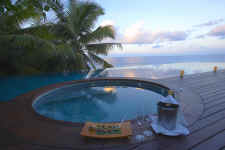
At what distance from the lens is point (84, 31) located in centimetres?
887

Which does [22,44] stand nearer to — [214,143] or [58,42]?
[58,42]

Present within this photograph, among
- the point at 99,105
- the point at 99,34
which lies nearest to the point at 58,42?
the point at 99,34

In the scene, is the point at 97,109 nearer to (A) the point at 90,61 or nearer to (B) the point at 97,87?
(B) the point at 97,87

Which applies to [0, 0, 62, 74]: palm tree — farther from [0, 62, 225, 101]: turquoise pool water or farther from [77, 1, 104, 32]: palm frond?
[77, 1, 104, 32]: palm frond

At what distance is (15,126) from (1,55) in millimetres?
6560

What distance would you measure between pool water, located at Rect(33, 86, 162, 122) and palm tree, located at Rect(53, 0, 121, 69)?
3.36m

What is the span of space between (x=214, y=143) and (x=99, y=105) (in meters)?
2.80

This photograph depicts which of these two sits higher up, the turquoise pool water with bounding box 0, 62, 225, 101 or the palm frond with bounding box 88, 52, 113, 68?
the palm frond with bounding box 88, 52, 113, 68

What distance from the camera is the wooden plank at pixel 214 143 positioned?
1.61 meters

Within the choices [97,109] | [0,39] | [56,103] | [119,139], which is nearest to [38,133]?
[119,139]

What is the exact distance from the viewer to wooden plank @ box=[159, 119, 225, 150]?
5.41ft

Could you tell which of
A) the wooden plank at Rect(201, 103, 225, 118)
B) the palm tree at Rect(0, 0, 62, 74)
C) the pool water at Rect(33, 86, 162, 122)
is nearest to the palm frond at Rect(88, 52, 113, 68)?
the palm tree at Rect(0, 0, 62, 74)

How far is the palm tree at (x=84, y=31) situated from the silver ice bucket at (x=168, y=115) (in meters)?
6.42

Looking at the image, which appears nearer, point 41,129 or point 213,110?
point 41,129
